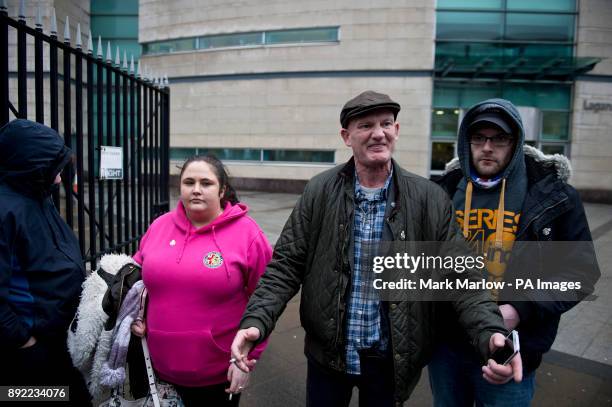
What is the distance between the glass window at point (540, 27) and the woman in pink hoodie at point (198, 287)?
17.4m

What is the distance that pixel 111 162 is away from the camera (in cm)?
420

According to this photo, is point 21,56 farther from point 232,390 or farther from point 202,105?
point 202,105

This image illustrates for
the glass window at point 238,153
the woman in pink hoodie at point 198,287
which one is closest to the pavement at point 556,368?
the woman in pink hoodie at point 198,287

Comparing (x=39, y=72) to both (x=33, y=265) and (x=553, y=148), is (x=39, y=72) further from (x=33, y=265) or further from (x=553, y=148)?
(x=553, y=148)

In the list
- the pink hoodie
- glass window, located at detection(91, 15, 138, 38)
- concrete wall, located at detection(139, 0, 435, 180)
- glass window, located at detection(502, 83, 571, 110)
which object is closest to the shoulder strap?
the pink hoodie

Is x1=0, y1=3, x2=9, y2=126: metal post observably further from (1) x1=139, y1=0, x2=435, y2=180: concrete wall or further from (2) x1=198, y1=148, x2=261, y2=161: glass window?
(2) x1=198, y1=148, x2=261, y2=161: glass window

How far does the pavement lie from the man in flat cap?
1.42m

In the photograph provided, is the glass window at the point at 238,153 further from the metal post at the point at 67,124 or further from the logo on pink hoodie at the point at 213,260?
the logo on pink hoodie at the point at 213,260

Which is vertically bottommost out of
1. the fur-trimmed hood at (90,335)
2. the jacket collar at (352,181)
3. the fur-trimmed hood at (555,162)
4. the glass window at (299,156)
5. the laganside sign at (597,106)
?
the fur-trimmed hood at (90,335)

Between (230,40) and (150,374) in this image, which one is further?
(230,40)

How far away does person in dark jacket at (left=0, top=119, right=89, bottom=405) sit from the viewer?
1.93m

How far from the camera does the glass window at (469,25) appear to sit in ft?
53.2

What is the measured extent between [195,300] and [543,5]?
62.0 ft

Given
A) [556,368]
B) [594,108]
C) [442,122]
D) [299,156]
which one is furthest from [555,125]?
[556,368]
